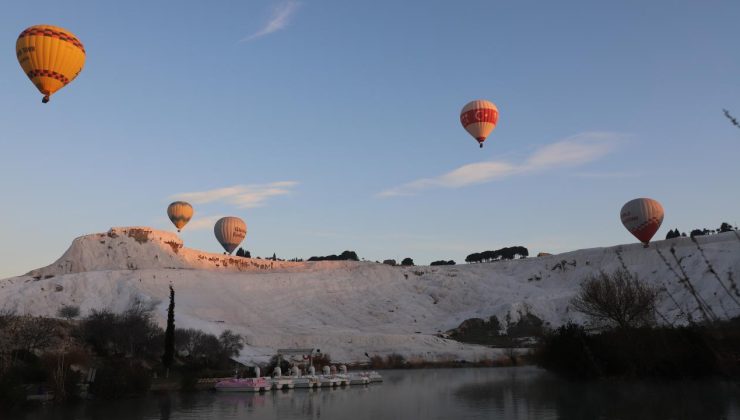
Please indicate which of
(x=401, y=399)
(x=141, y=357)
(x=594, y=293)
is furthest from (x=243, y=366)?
(x=594, y=293)

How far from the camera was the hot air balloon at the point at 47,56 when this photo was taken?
143 feet

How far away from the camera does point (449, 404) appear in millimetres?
29453

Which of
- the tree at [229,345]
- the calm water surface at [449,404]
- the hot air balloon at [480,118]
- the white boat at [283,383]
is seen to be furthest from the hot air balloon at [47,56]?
the hot air balloon at [480,118]

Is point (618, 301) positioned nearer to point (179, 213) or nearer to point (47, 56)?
point (47, 56)

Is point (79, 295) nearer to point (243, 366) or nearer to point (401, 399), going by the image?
point (243, 366)

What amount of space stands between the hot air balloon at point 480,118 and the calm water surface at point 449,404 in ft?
92.4

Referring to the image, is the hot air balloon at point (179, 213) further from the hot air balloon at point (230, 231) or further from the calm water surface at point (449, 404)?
the calm water surface at point (449, 404)

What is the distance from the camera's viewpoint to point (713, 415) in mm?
22547

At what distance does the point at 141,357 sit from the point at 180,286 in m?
53.4

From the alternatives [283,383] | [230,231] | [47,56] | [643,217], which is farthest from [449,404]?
[230,231]

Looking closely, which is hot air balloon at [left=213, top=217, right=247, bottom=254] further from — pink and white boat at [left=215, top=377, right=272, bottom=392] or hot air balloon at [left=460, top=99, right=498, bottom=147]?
pink and white boat at [left=215, top=377, right=272, bottom=392]

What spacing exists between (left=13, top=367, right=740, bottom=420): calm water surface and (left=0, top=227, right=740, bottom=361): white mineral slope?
24246 millimetres

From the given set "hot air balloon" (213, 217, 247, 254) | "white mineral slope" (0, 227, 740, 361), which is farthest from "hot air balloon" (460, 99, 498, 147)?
"hot air balloon" (213, 217, 247, 254)

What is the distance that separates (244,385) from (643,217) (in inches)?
2562
